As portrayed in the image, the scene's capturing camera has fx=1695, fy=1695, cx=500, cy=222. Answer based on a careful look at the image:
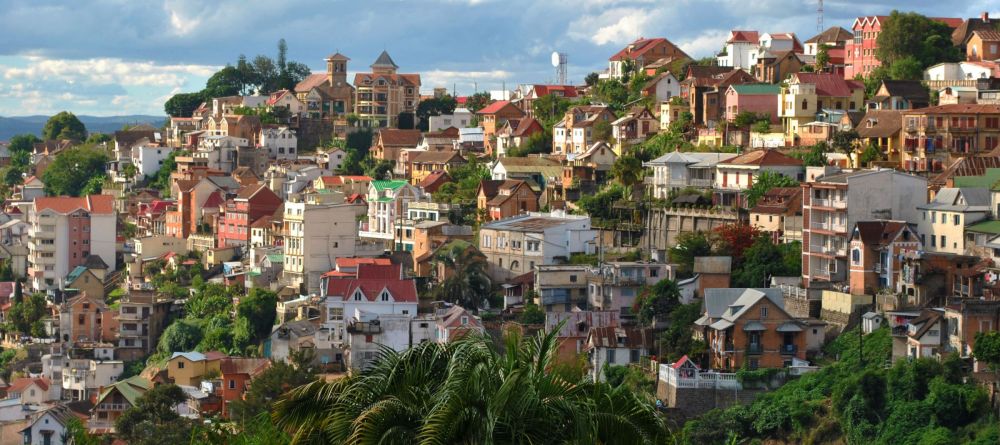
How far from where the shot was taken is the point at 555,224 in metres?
46.8

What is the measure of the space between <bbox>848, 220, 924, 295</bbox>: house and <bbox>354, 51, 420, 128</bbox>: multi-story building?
3930 cm

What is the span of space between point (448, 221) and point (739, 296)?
17.8 meters

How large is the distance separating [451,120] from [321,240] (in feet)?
71.6

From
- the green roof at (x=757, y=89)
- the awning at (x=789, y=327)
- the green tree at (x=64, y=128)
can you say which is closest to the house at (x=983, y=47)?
the green roof at (x=757, y=89)

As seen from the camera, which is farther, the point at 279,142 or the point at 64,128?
the point at 64,128

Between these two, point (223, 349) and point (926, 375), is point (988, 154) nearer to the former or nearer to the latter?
point (926, 375)

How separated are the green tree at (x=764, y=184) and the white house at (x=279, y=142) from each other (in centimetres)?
3098

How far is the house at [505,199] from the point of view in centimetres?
5203

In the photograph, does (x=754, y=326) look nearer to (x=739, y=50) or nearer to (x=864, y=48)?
(x=864, y=48)

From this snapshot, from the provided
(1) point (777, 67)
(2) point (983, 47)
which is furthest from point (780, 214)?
(1) point (777, 67)

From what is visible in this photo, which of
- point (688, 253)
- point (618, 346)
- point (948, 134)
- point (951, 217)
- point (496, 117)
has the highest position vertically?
point (496, 117)

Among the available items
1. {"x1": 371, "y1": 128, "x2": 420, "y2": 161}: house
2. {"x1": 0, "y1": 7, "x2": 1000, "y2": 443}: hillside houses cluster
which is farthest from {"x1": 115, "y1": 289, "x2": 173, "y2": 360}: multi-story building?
{"x1": 371, "y1": 128, "x2": 420, "y2": 161}: house

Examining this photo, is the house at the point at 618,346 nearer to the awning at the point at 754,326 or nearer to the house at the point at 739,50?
the awning at the point at 754,326

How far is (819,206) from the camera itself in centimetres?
3953
